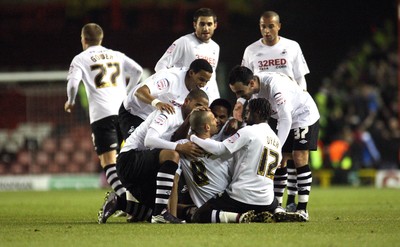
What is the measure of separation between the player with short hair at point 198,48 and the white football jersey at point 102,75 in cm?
88

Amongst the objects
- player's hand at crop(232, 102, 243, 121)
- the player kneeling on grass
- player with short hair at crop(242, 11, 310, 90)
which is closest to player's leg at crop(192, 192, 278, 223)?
the player kneeling on grass

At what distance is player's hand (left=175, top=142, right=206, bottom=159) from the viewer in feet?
26.6

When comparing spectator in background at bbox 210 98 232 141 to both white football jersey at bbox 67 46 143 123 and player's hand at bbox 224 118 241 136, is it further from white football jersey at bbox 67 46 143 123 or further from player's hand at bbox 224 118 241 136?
white football jersey at bbox 67 46 143 123

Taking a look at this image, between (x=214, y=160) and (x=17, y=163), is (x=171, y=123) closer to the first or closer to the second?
(x=214, y=160)

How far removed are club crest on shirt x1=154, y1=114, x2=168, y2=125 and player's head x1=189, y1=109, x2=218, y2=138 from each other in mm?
301

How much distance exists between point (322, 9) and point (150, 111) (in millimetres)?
13413

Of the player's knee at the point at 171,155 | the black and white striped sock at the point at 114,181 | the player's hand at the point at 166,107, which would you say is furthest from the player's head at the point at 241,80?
the black and white striped sock at the point at 114,181

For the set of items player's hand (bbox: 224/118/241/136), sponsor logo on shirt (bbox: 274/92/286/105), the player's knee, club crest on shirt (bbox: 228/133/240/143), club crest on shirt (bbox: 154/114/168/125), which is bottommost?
the player's knee

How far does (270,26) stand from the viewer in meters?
9.90

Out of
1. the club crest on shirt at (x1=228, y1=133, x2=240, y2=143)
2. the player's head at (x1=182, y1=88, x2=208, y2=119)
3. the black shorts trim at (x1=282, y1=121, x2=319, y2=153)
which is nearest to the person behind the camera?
the club crest on shirt at (x1=228, y1=133, x2=240, y2=143)

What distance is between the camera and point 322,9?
2217cm

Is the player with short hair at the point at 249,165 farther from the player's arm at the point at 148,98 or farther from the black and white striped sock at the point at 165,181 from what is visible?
the player's arm at the point at 148,98

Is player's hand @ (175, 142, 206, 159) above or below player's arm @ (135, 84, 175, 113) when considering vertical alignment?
below

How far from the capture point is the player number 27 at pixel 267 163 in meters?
8.10
